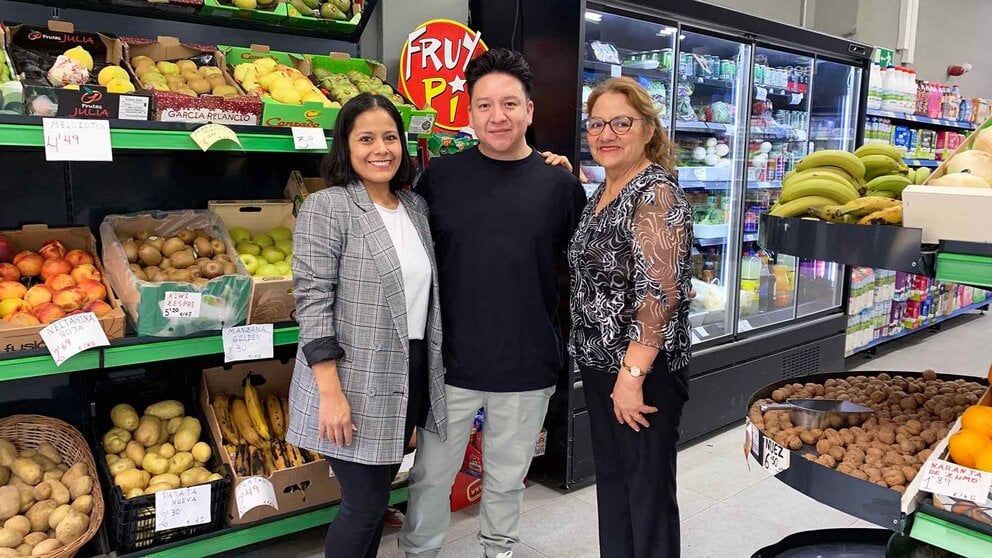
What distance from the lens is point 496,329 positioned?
217cm

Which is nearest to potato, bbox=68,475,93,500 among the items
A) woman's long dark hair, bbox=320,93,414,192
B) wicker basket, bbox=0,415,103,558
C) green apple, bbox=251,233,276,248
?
wicker basket, bbox=0,415,103,558

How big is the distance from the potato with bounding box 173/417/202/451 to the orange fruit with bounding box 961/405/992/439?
2227 mm

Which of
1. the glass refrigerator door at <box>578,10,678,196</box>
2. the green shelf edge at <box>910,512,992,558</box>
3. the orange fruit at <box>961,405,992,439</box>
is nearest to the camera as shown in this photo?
the green shelf edge at <box>910,512,992,558</box>

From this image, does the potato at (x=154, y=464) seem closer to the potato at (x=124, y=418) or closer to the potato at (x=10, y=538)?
the potato at (x=124, y=418)

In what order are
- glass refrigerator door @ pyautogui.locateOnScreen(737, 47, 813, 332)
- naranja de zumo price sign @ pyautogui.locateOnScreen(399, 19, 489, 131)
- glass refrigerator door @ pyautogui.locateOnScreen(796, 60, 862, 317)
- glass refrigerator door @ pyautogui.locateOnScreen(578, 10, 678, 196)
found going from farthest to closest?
1. glass refrigerator door @ pyautogui.locateOnScreen(796, 60, 862, 317)
2. glass refrigerator door @ pyautogui.locateOnScreen(737, 47, 813, 332)
3. glass refrigerator door @ pyautogui.locateOnScreen(578, 10, 678, 196)
4. naranja de zumo price sign @ pyautogui.locateOnScreen(399, 19, 489, 131)

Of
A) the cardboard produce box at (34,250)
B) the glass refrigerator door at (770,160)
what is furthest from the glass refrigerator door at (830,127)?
the cardboard produce box at (34,250)

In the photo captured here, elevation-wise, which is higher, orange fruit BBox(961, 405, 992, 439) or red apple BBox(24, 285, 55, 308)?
red apple BBox(24, 285, 55, 308)

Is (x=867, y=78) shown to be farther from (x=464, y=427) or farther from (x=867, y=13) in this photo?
(x=464, y=427)

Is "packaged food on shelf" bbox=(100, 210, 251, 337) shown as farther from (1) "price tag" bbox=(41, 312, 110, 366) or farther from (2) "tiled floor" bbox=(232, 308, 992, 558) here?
(2) "tiled floor" bbox=(232, 308, 992, 558)

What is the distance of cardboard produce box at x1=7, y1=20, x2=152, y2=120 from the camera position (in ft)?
6.27

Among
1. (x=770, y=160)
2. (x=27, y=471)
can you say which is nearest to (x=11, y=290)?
(x=27, y=471)

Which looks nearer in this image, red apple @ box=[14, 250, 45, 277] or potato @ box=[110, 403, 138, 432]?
red apple @ box=[14, 250, 45, 277]

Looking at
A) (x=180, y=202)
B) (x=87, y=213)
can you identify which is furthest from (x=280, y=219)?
(x=87, y=213)

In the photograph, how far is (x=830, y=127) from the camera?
16.3 feet
